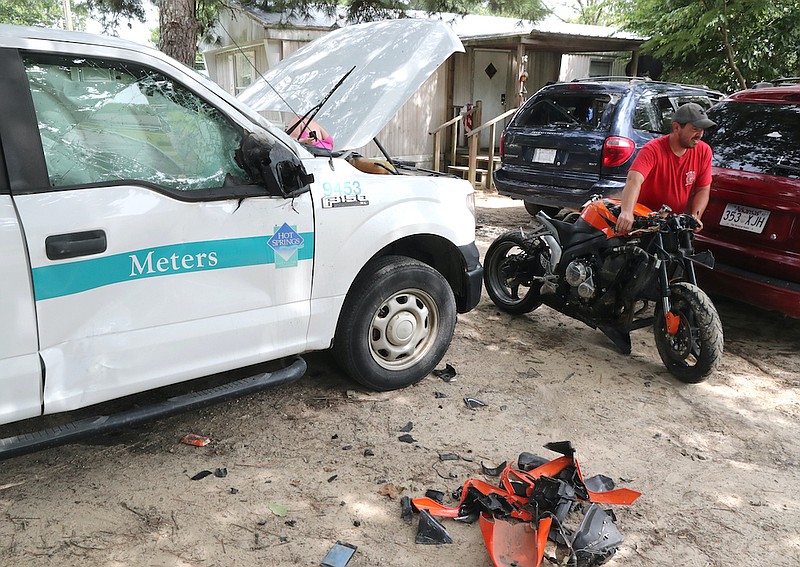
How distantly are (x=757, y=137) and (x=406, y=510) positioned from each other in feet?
13.5

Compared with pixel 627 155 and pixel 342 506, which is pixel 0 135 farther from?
pixel 627 155

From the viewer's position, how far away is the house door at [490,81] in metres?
17.0

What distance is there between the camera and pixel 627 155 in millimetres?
7543

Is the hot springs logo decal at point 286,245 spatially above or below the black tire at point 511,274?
above

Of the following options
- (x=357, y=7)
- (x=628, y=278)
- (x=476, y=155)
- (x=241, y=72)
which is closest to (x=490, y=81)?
(x=476, y=155)

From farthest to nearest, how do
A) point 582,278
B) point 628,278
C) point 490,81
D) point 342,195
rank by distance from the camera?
point 490,81, point 582,278, point 628,278, point 342,195

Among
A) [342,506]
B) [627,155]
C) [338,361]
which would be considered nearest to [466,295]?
[338,361]

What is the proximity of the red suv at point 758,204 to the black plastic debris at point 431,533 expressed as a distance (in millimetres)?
3108

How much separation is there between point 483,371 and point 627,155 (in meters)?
4.10

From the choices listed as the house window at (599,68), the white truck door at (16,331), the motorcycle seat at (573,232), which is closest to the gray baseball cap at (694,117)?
the motorcycle seat at (573,232)

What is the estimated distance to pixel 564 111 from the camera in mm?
8328

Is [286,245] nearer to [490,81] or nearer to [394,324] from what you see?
[394,324]

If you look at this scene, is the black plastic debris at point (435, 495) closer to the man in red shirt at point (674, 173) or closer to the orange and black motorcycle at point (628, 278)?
the orange and black motorcycle at point (628, 278)

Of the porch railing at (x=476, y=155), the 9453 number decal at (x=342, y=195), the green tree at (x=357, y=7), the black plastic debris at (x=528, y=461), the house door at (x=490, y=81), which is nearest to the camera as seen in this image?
the black plastic debris at (x=528, y=461)
